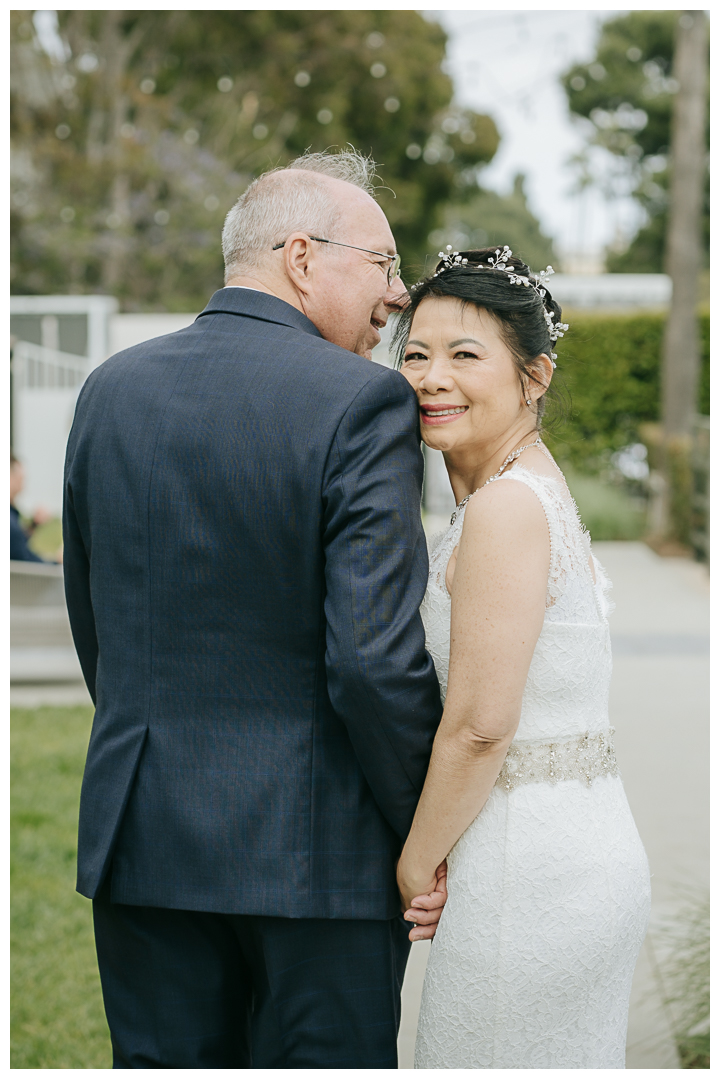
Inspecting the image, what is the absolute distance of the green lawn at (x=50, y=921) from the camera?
3.15m

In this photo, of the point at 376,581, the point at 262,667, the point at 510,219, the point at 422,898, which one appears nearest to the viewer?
the point at 376,581

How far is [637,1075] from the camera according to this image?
2.07 meters

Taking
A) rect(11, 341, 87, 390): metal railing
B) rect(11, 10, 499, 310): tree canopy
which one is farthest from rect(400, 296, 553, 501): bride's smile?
rect(11, 10, 499, 310): tree canopy

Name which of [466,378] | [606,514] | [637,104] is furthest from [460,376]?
[637,104]

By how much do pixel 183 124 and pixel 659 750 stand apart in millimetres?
17472

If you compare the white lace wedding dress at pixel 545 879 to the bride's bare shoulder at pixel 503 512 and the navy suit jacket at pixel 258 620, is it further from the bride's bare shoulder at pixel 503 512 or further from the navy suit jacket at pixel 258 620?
the navy suit jacket at pixel 258 620

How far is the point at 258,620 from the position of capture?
1.80m

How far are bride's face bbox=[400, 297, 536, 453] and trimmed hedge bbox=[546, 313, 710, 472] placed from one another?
14736 millimetres

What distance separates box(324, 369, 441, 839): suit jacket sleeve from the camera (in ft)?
5.62

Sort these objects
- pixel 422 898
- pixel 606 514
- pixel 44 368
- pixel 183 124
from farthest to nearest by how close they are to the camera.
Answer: pixel 183 124, pixel 606 514, pixel 44 368, pixel 422 898

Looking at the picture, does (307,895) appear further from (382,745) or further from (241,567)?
(241,567)

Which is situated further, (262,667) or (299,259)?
(299,259)

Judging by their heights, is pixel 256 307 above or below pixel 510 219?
below

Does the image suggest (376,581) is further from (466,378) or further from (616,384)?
(616,384)
